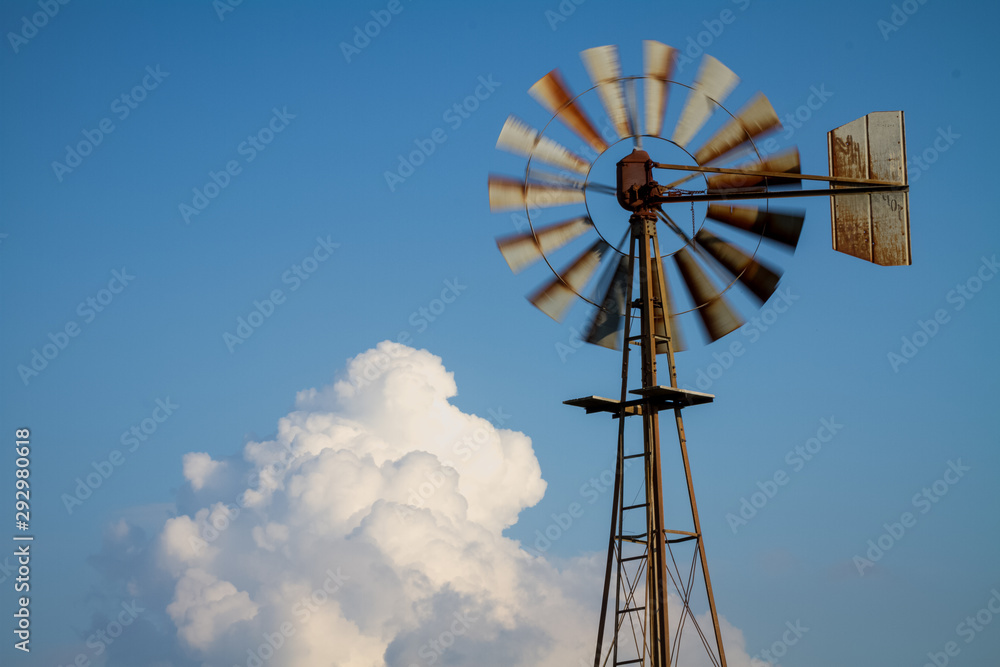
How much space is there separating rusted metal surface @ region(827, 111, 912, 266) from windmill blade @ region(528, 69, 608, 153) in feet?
11.3

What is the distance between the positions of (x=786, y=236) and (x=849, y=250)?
2.84 ft

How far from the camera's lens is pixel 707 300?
719 inches

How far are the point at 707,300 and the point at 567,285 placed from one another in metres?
1.97

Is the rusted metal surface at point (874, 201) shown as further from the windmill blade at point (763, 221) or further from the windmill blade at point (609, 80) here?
the windmill blade at point (609, 80)

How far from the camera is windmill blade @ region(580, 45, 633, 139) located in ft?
57.8

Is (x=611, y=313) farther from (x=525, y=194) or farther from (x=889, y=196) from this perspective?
(x=889, y=196)

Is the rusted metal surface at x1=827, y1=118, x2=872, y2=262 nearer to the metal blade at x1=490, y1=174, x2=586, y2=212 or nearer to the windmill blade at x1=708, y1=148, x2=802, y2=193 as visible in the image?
the windmill blade at x1=708, y1=148, x2=802, y2=193

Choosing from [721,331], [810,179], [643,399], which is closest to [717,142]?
[810,179]

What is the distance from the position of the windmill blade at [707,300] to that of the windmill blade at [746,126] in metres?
1.54

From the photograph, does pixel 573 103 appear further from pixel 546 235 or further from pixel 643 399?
pixel 643 399

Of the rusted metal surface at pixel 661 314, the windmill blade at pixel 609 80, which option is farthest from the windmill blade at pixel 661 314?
the windmill blade at pixel 609 80

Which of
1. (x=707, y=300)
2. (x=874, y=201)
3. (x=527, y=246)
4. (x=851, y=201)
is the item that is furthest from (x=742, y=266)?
(x=527, y=246)

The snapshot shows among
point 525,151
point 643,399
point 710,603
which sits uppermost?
point 525,151

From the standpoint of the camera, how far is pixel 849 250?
1764cm
